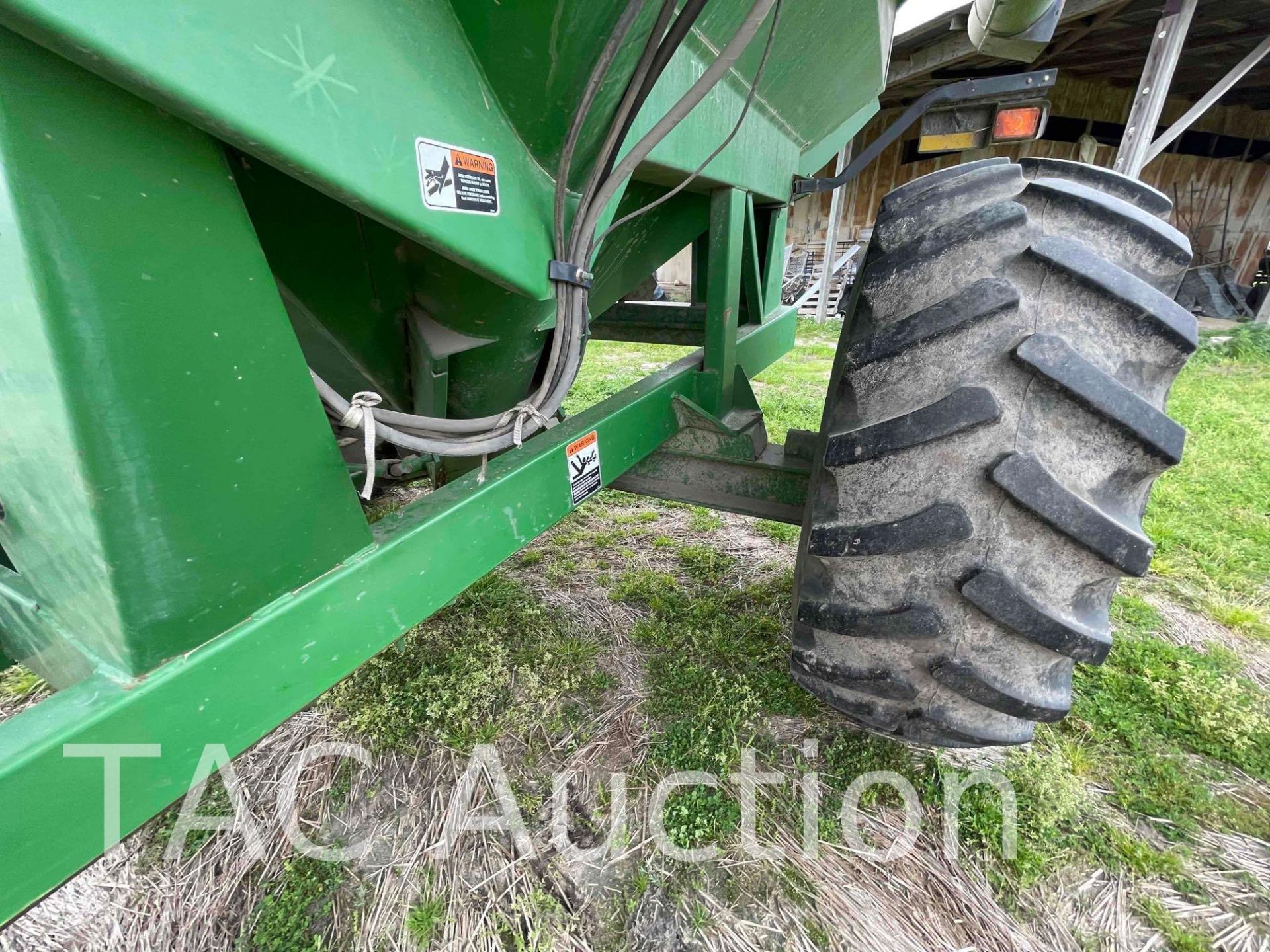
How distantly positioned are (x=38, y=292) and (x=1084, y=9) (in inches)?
278

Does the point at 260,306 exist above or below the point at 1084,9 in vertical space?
below

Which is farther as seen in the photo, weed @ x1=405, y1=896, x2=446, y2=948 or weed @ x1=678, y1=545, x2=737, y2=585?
weed @ x1=678, y1=545, x2=737, y2=585

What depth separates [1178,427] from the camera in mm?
838

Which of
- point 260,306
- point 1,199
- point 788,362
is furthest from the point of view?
point 788,362

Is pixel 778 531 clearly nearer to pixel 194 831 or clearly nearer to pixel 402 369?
pixel 402 369

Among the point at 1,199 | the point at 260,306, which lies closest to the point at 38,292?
the point at 1,199

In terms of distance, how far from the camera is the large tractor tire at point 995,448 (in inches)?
33.4

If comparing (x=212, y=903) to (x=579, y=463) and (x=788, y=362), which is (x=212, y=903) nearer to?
(x=579, y=463)

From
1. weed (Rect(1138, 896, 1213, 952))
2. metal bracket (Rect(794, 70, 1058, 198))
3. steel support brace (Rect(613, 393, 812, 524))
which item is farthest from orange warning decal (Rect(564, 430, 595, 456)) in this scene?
metal bracket (Rect(794, 70, 1058, 198))

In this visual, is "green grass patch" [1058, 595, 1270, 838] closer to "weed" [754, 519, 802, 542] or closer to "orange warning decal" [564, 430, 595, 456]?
"weed" [754, 519, 802, 542]

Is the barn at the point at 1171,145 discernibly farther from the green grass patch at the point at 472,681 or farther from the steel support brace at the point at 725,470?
the green grass patch at the point at 472,681

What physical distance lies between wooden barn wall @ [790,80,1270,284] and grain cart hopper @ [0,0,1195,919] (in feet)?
28.6

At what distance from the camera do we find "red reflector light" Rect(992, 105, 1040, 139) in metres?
1.76

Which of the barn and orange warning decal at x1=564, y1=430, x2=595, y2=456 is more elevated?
the barn
